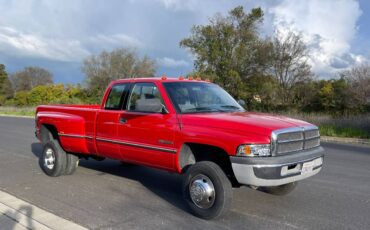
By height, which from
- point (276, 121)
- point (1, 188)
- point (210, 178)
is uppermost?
point (276, 121)

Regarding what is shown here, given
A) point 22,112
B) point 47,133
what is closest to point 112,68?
point 22,112

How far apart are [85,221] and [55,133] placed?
3.60 meters

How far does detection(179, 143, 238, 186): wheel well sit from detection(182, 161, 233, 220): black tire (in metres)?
0.22

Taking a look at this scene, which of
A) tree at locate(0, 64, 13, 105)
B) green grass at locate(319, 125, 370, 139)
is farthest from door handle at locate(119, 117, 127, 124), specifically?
tree at locate(0, 64, 13, 105)

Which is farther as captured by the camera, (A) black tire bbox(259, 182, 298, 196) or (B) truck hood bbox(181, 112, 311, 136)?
(A) black tire bbox(259, 182, 298, 196)

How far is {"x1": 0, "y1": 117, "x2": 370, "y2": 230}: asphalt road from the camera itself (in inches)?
195

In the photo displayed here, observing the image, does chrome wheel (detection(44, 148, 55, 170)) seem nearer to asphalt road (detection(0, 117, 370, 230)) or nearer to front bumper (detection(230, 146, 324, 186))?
asphalt road (detection(0, 117, 370, 230))

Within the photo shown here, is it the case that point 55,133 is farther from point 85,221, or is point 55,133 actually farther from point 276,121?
point 276,121

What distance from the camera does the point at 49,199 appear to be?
598 cm

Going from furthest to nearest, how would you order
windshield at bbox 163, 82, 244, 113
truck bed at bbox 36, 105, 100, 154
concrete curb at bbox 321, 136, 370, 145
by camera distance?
concrete curb at bbox 321, 136, 370, 145 < truck bed at bbox 36, 105, 100, 154 < windshield at bbox 163, 82, 244, 113

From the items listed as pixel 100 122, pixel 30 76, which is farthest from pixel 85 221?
pixel 30 76

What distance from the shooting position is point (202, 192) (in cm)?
502

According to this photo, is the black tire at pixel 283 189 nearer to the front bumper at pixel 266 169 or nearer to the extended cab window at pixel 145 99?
the front bumper at pixel 266 169

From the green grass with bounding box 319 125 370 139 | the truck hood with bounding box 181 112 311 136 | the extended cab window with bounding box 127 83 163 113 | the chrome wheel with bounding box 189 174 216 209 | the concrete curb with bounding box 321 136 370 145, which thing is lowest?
the concrete curb with bounding box 321 136 370 145
